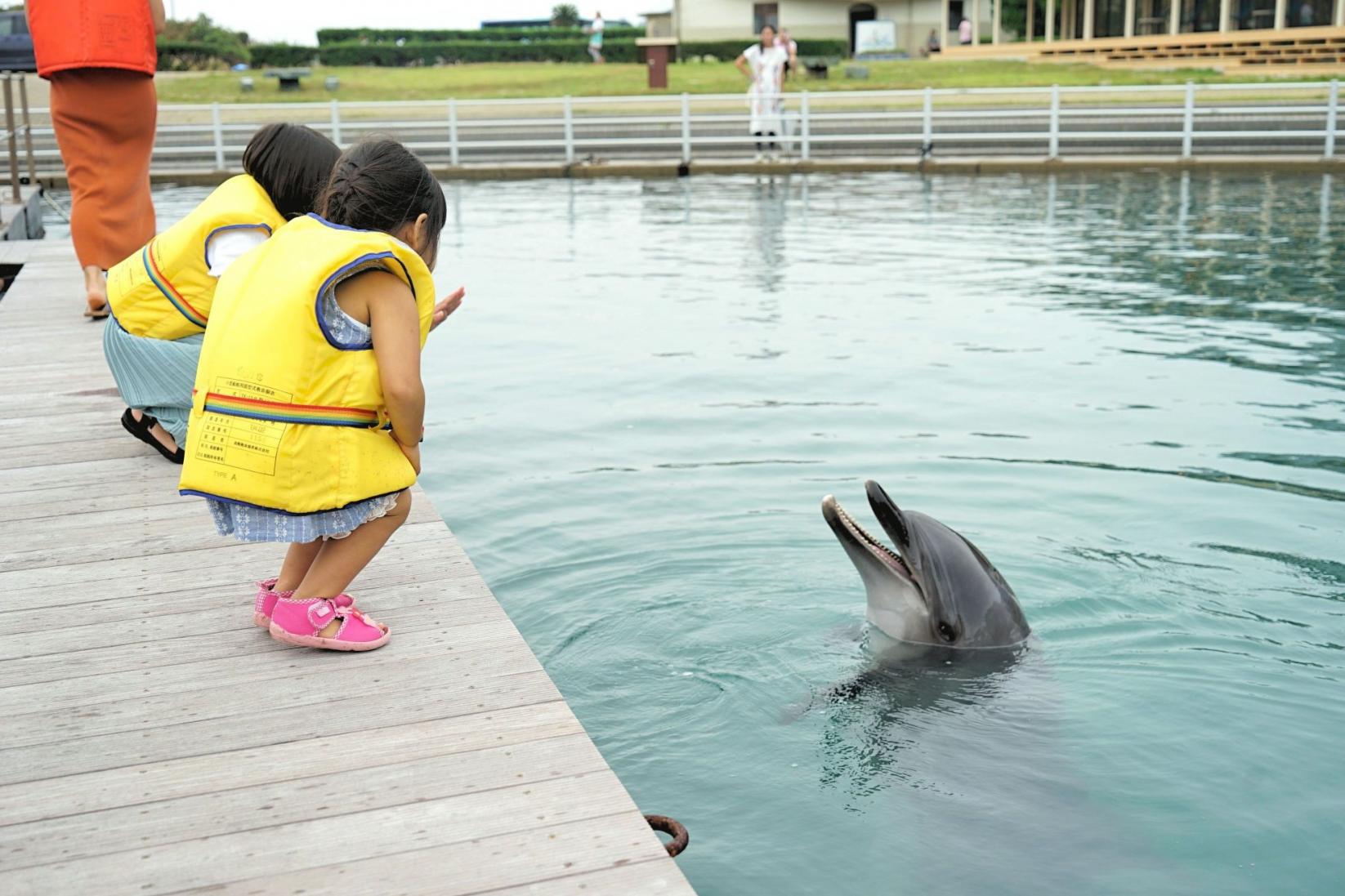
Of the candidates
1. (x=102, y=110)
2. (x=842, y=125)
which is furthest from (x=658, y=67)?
(x=102, y=110)

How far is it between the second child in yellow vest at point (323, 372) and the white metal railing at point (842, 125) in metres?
17.6

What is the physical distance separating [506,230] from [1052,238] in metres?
5.83

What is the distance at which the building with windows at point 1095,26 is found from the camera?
138 ft

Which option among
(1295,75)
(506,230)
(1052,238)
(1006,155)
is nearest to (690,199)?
(506,230)

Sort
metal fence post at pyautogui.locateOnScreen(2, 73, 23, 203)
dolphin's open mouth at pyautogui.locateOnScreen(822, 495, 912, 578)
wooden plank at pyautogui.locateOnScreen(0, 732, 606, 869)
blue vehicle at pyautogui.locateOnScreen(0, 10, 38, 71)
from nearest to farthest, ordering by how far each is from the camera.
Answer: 1. wooden plank at pyautogui.locateOnScreen(0, 732, 606, 869)
2. dolphin's open mouth at pyautogui.locateOnScreen(822, 495, 912, 578)
3. metal fence post at pyautogui.locateOnScreen(2, 73, 23, 203)
4. blue vehicle at pyautogui.locateOnScreen(0, 10, 38, 71)

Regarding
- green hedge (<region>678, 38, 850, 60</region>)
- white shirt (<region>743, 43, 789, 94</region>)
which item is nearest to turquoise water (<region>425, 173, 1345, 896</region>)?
white shirt (<region>743, 43, 789, 94</region>)

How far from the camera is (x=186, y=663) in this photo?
3303mm

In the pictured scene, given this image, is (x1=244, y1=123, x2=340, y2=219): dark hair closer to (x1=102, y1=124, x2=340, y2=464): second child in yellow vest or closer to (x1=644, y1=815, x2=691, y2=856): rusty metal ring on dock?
(x1=102, y1=124, x2=340, y2=464): second child in yellow vest

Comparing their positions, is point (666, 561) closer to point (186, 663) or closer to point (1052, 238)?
point (186, 663)

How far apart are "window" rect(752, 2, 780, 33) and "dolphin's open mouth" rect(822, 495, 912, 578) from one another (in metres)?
57.1

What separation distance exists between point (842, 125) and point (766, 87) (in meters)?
4.04

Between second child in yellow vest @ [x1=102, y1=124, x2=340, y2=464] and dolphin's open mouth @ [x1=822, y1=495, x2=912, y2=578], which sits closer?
dolphin's open mouth @ [x1=822, y1=495, x2=912, y2=578]

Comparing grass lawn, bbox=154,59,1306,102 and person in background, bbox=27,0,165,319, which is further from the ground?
grass lawn, bbox=154,59,1306,102

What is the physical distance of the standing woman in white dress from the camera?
23.1m
